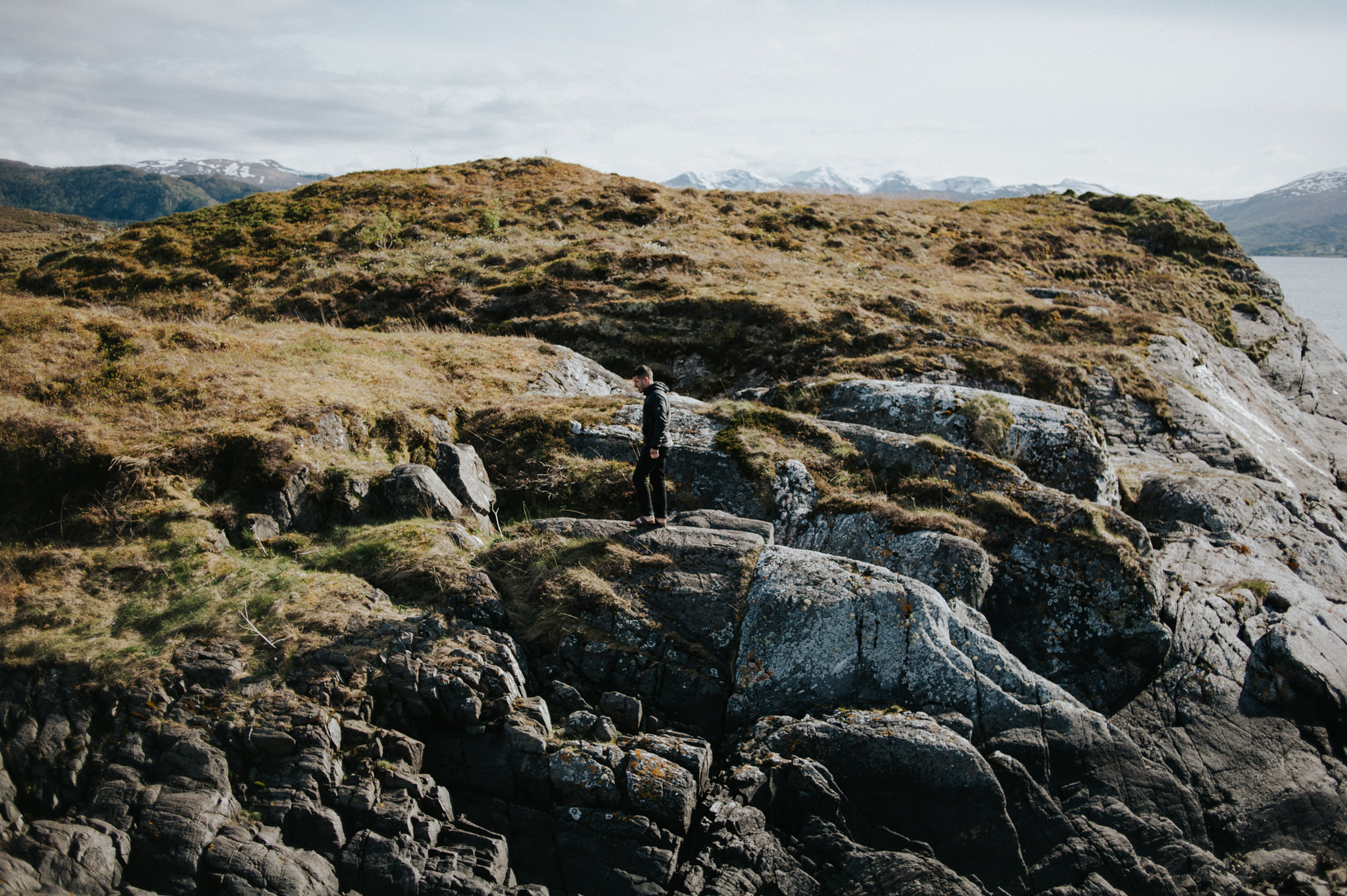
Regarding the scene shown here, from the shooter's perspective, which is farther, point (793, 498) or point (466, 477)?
point (793, 498)

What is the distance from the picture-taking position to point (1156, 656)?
11125 millimetres

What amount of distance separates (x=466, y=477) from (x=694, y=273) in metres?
20.9

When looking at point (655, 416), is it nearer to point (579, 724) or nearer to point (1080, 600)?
point (579, 724)

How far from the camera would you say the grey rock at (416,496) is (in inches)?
476

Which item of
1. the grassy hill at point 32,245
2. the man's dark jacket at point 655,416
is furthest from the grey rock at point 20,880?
the grassy hill at point 32,245

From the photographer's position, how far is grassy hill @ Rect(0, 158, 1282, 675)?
34.2 feet

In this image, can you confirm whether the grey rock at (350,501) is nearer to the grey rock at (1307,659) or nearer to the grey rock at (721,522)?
the grey rock at (721,522)

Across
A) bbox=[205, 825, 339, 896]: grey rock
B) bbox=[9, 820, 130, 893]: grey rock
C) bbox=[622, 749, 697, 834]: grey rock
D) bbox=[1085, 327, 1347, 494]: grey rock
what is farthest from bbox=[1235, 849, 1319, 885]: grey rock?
bbox=[9, 820, 130, 893]: grey rock

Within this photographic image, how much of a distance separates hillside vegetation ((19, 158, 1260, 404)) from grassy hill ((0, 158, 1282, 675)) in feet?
0.60

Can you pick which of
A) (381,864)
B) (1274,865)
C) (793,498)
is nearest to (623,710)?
(381,864)

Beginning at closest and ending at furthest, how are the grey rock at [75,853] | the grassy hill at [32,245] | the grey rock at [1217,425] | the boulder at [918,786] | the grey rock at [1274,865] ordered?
the grey rock at [75,853] → the boulder at [918,786] → the grey rock at [1274,865] → the grey rock at [1217,425] → the grassy hill at [32,245]

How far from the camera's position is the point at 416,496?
12.1 metres

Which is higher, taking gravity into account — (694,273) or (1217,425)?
(694,273)

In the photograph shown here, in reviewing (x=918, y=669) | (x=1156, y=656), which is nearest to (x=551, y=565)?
(x=918, y=669)
